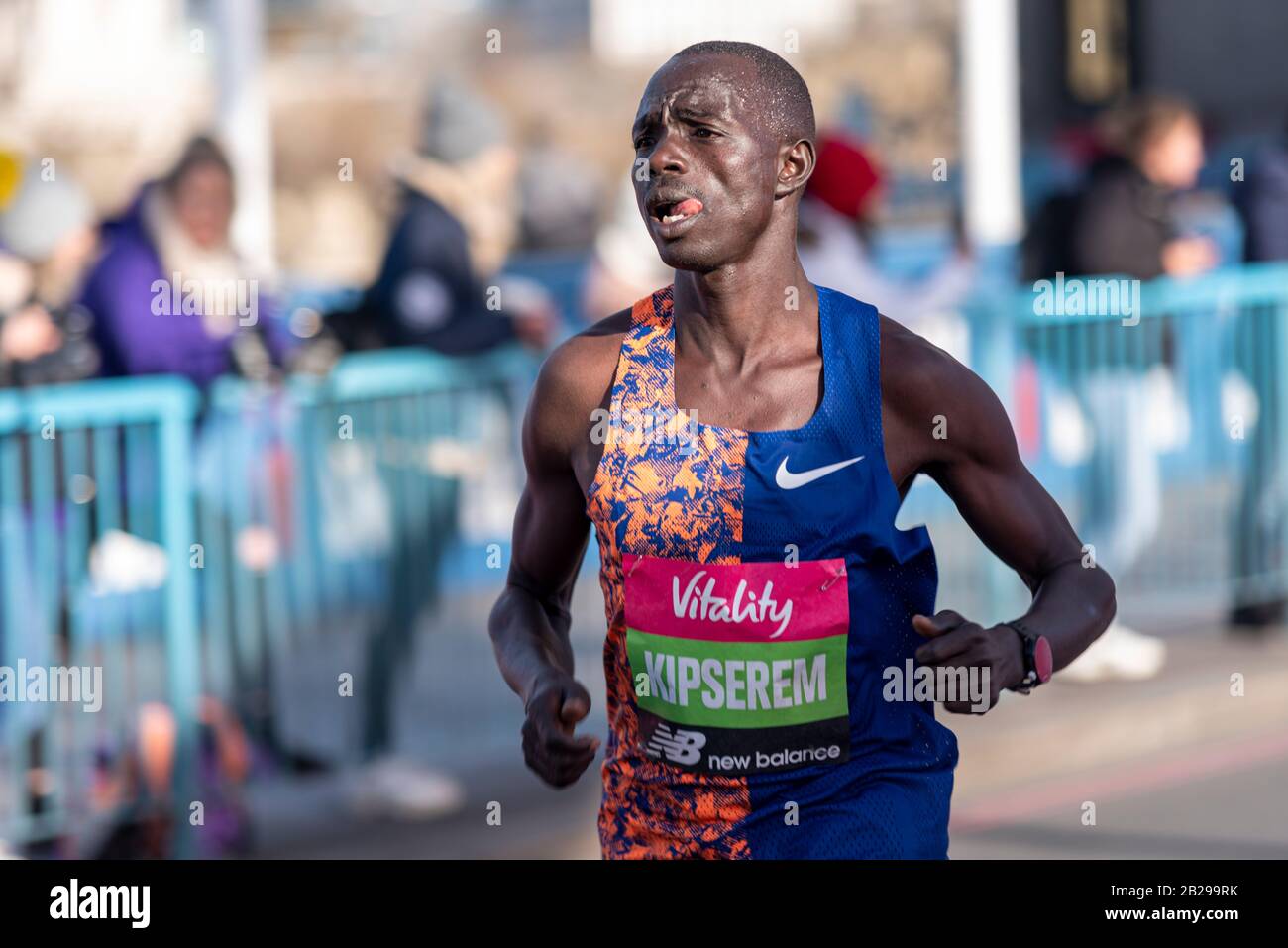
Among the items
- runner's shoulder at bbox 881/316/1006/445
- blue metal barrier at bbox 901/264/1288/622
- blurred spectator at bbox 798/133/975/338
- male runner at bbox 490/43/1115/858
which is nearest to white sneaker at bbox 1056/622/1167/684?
blue metal barrier at bbox 901/264/1288/622

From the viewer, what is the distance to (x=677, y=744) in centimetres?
338

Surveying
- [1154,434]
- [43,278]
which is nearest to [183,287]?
[43,278]

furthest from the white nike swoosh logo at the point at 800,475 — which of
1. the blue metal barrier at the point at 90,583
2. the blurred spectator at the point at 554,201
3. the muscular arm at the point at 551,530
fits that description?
the blurred spectator at the point at 554,201

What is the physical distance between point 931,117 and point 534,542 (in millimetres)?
11263

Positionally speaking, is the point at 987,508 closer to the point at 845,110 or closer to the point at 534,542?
the point at 534,542

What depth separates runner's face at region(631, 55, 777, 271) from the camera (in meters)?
3.32

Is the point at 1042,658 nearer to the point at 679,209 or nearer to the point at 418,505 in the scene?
the point at 679,209

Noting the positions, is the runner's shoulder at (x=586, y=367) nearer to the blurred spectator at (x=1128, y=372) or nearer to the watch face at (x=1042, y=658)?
the watch face at (x=1042, y=658)

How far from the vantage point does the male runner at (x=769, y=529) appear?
332 cm

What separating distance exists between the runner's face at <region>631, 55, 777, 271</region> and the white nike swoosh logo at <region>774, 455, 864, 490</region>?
1.19 ft

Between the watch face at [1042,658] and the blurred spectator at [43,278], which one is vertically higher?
the blurred spectator at [43,278]

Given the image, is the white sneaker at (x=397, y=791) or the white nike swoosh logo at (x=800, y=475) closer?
the white nike swoosh logo at (x=800, y=475)

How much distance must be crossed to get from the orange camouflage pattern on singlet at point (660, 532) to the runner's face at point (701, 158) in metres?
0.24
